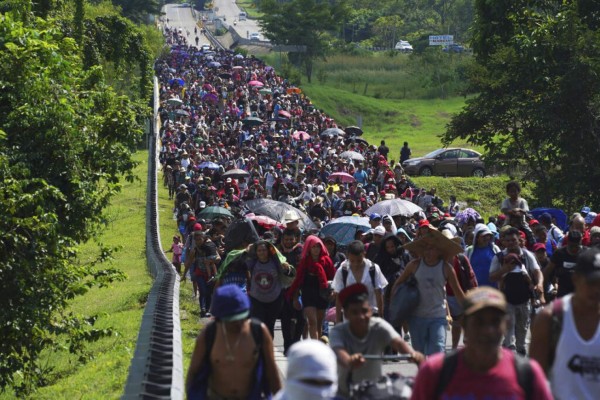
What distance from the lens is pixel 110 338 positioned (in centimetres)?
2044

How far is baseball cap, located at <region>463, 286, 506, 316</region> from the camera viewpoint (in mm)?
5887

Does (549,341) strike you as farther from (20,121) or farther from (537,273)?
(20,121)

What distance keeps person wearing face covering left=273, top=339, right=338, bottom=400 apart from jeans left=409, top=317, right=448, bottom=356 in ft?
16.8

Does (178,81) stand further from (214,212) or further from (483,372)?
(483,372)

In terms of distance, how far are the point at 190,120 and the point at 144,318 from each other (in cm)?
4347

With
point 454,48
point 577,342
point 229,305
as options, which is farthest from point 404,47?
point 577,342

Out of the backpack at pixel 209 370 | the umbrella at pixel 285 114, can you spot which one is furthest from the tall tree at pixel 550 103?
the umbrella at pixel 285 114

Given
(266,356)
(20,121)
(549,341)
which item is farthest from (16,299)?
(549,341)

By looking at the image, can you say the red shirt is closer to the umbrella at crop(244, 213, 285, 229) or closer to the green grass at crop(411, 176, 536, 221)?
the umbrella at crop(244, 213, 285, 229)

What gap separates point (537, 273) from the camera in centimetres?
1280

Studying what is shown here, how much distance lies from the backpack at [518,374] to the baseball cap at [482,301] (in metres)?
0.24

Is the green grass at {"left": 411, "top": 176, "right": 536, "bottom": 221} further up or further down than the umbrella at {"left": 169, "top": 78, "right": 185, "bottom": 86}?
further down

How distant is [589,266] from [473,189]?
37203 mm

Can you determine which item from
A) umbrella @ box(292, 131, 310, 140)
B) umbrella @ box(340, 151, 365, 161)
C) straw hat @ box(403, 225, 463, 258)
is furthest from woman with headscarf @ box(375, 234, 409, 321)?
umbrella @ box(292, 131, 310, 140)
